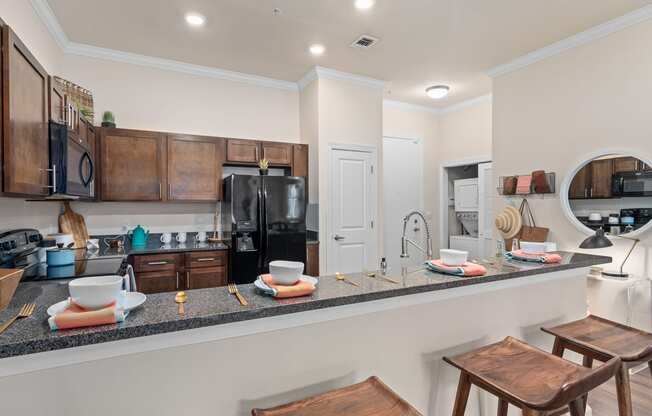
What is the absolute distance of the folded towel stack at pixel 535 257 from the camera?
204 centimetres

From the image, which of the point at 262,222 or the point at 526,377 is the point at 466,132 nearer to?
the point at 262,222

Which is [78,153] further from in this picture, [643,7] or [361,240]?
[643,7]

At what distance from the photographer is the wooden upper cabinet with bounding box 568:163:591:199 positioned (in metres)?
3.20

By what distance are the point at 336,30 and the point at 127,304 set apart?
2.94 m

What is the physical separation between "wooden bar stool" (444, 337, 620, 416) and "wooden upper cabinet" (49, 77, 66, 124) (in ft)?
8.62

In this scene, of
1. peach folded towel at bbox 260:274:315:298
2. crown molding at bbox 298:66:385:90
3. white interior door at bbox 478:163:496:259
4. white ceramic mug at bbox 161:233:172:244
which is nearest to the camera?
peach folded towel at bbox 260:274:315:298

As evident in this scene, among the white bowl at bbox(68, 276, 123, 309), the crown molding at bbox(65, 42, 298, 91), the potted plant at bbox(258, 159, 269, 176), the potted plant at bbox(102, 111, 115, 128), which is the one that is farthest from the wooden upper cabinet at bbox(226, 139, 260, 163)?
the white bowl at bbox(68, 276, 123, 309)

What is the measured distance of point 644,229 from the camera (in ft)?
9.32

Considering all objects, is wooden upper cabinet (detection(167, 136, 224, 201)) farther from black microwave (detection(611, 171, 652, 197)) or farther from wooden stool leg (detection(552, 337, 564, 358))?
black microwave (detection(611, 171, 652, 197))

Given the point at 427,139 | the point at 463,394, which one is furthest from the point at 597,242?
the point at 427,139

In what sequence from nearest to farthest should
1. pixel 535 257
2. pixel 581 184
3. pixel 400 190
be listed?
pixel 535 257, pixel 581 184, pixel 400 190

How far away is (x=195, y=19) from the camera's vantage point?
296 cm

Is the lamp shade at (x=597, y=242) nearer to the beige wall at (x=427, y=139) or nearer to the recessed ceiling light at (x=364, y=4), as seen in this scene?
the recessed ceiling light at (x=364, y=4)

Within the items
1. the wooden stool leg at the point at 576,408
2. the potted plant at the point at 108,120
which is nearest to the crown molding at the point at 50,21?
the potted plant at the point at 108,120
